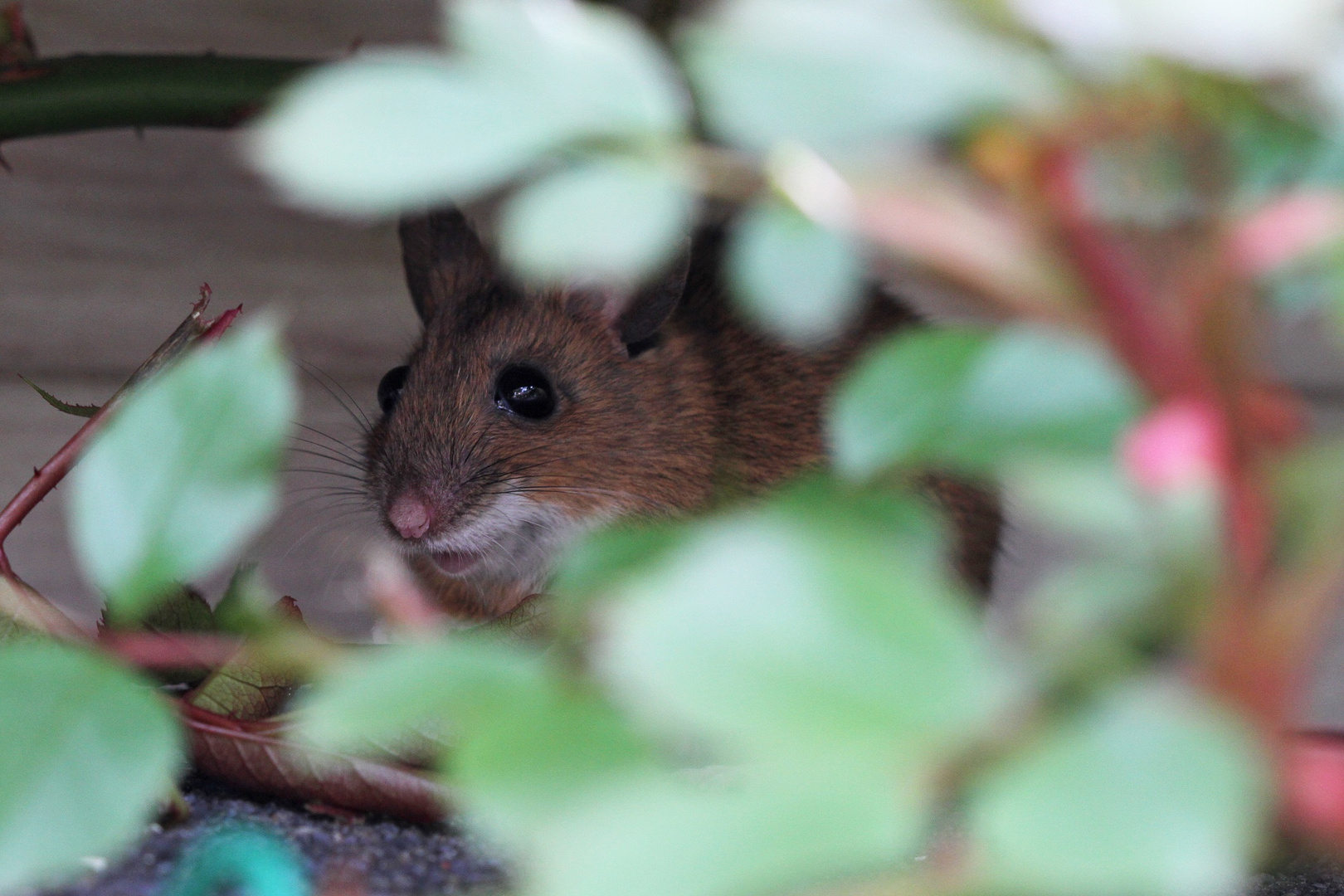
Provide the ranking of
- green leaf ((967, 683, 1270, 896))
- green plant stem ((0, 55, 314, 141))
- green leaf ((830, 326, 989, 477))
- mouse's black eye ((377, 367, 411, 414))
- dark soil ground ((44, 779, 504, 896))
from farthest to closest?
mouse's black eye ((377, 367, 411, 414)) < green plant stem ((0, 55, 314, 141)) < dark soil ground ((44, 779, 504, 896)) < green leaf ((830, 326, 989, 477)) < green leaf ((967, 683, 1270, 896))

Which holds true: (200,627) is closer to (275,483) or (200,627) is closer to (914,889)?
(275,483)

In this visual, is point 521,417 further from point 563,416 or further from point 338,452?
point 338,452

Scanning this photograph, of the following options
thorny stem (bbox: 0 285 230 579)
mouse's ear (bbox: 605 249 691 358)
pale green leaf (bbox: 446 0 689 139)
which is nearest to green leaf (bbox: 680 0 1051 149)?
pale green leaf (bbox: 446 0 689 139)

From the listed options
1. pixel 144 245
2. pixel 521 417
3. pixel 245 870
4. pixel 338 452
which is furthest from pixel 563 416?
pixel 245 870

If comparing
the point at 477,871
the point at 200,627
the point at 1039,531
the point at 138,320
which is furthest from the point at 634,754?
the point at 1039,531

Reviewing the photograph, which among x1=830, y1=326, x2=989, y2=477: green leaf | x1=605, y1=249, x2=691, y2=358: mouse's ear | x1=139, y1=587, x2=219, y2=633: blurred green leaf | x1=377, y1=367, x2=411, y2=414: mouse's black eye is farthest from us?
x1=377, y1=367, x2=411, y2=414: mouse's black eye

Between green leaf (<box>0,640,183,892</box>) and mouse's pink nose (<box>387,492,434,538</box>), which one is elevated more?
green leaf (<box>0,640,183,892</box>)

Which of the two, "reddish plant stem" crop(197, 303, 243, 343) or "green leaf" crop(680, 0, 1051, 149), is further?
"reddish plant stem" crop(197, 303, 243, 343)

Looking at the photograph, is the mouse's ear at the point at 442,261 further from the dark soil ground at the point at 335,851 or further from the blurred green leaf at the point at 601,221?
the blurred green leaf at the point at 601,221

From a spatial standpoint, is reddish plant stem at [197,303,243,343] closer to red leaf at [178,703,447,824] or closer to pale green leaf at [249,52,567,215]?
red leaf at [178,703,447,824]
